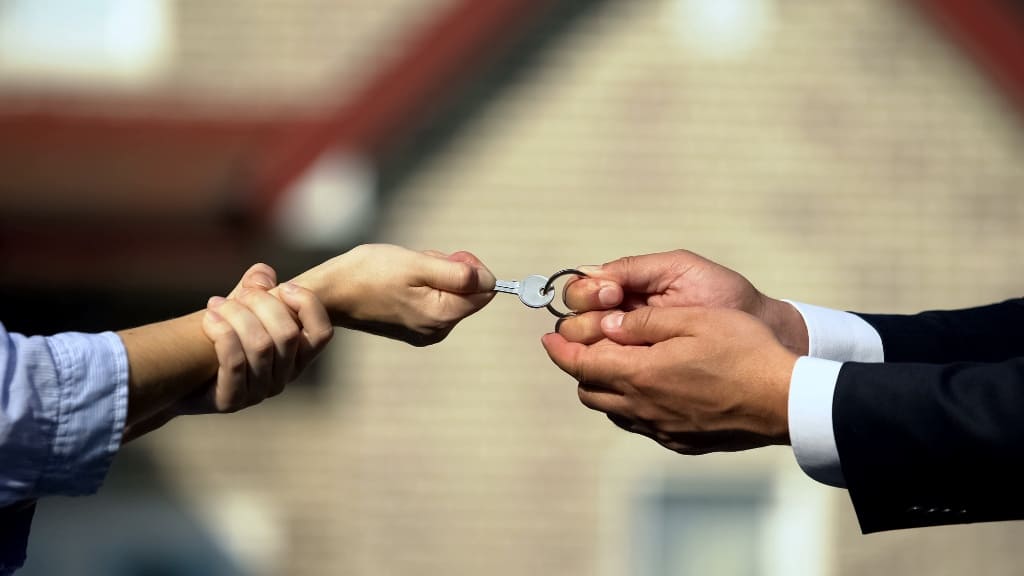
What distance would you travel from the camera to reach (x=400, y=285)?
9.55 ft

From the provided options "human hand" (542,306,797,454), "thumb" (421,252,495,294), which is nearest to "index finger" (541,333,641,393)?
"human hand" (542,306,797,454)

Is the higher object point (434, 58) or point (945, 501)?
point (434, 58)

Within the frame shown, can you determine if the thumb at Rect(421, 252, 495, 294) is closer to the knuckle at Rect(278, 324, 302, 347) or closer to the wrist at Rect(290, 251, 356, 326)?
the wrist at Rect(290, 251, 356, 326)

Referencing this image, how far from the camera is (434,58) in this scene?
611cm

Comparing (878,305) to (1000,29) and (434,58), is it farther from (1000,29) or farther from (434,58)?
(434,58)

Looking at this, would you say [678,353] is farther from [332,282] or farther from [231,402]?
[231,402]

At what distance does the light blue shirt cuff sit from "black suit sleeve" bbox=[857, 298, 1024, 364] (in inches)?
76.8

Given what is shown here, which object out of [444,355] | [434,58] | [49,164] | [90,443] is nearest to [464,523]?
[444,355]

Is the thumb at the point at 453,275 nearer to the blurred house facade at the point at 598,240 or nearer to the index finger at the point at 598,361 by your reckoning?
the index finger at the point at 598,361

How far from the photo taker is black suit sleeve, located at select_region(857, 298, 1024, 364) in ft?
10.8

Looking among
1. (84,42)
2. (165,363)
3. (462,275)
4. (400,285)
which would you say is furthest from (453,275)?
(84,42)

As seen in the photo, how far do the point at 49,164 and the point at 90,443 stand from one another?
4594mm

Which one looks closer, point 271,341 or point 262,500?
point 271,341

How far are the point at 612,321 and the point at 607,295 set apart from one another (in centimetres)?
9
